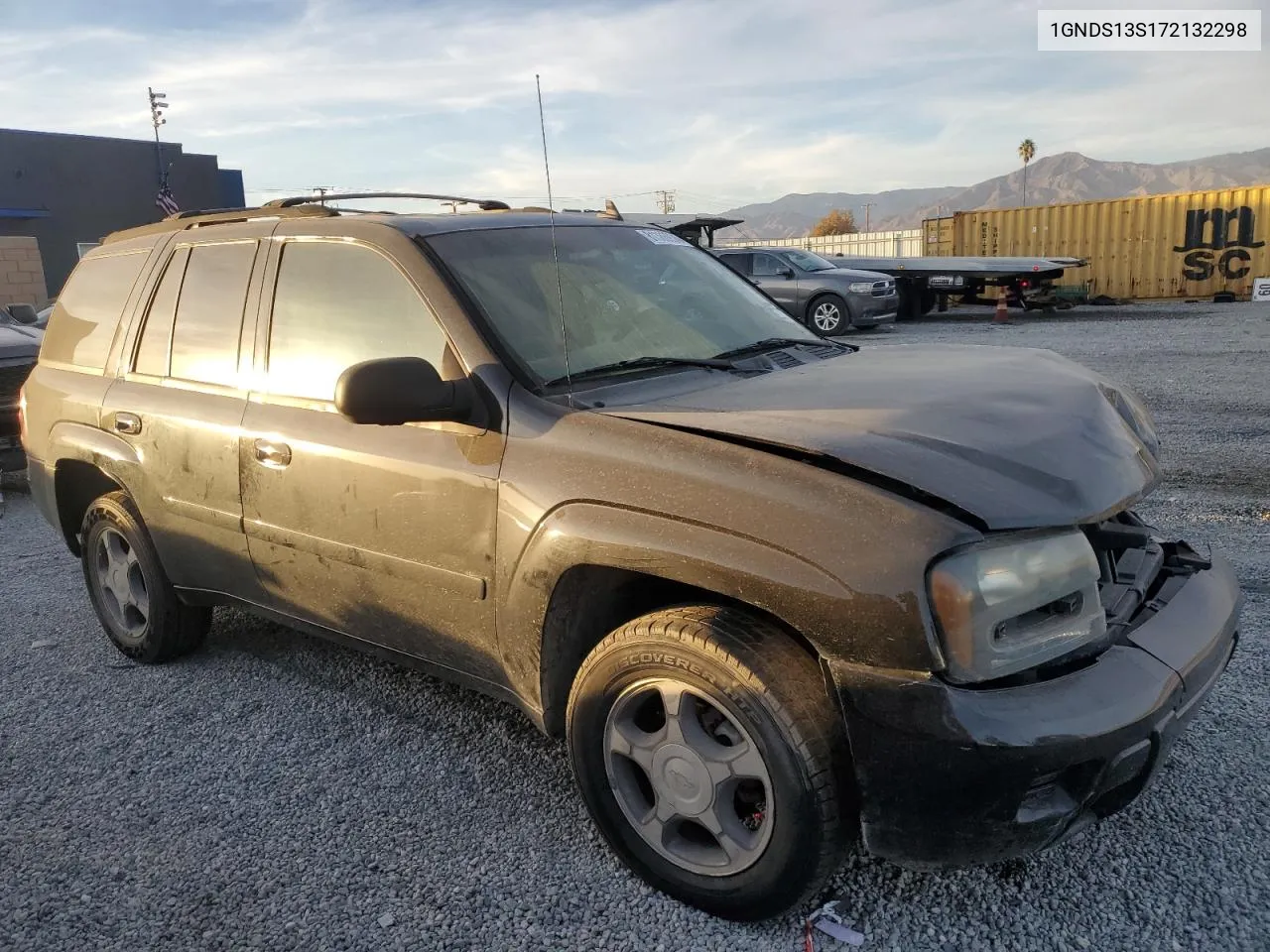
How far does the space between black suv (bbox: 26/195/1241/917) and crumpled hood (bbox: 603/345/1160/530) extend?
0.01 meters

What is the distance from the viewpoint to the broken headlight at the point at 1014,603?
1.90 metres

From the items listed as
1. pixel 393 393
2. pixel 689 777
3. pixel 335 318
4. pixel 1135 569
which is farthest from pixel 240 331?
pixel 1135 569

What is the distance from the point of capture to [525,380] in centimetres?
265

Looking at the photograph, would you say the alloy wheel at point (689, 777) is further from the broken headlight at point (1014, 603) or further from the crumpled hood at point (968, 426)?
the crumpled hood at point (968, 426)

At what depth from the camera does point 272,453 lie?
10.2ft

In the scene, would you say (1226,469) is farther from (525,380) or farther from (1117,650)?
(525,380)

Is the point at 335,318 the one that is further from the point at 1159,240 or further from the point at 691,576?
the point at 1159,240

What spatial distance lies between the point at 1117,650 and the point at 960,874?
77 cm

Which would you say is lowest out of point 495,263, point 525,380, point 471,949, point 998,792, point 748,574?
point 471,949

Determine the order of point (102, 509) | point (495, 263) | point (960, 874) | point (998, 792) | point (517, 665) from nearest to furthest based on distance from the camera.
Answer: point (998, 792) → point (960, 874) → point (517, 665) → point (495, 263) → point (102, 509)

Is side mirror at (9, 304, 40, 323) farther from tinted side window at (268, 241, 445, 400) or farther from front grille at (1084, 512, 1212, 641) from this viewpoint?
front grille at (1084, 512, 1212, 641)

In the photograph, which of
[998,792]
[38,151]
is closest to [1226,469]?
[998,792]

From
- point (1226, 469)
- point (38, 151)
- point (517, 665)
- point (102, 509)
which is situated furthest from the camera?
point (38, 151)

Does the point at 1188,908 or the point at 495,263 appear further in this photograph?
the point at 495,263
